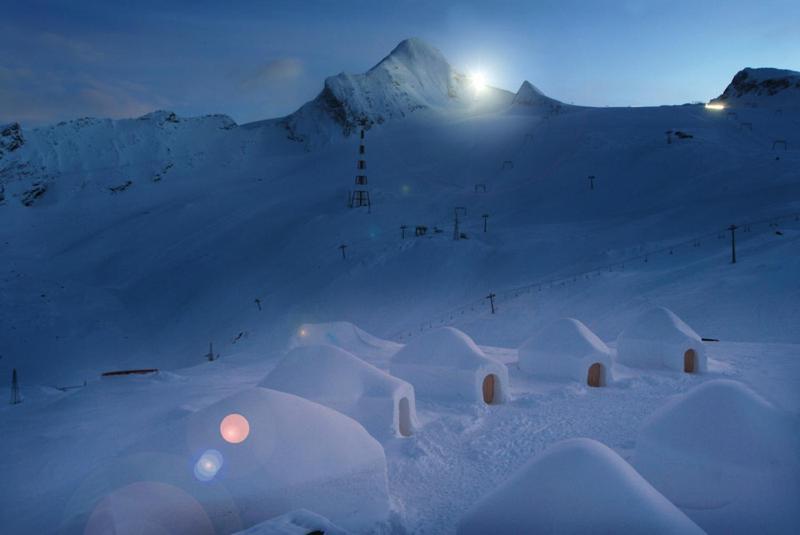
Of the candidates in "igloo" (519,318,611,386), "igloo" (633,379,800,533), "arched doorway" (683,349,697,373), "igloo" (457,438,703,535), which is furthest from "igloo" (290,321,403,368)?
"igloo" (457,438,703,535)

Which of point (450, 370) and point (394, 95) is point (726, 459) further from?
point (394, 95)

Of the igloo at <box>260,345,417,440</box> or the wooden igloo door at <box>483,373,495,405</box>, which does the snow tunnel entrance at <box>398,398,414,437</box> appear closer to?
the igloo at <box>260,345,417,440</box>

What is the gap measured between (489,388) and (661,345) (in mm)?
8504

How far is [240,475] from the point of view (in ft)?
33.2

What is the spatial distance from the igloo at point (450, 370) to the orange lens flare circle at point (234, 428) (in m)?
10.4

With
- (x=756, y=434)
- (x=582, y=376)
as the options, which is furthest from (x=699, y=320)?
(x=756, y=434)

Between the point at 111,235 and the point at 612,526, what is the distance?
7176cm

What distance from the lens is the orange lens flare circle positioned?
10586mm

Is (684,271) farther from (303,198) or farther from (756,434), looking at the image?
(303,198)

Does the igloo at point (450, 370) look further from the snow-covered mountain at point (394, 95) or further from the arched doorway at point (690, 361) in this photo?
the snow-covered mountain at point (394, 95)

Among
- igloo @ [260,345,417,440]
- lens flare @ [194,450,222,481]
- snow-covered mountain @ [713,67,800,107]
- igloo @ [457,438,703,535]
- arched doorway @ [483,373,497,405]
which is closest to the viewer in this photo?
igloo @ [457,438,703,535]

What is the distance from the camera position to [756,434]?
36.2 ft

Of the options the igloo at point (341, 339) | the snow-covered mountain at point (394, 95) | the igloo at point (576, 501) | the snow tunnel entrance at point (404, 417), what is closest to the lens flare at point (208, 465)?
the igloo at point (576, 501)

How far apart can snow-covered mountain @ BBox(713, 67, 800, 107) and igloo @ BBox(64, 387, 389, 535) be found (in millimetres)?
100147
